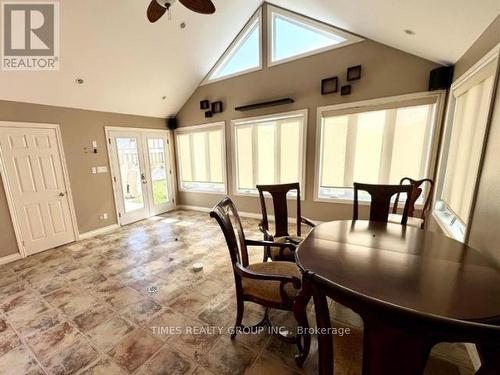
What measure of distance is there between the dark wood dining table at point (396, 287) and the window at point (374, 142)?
6.28ft

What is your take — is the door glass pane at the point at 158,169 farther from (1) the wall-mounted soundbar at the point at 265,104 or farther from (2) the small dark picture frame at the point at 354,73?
(2) the small dark picture frame at the point at 354,73

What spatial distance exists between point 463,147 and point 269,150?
291 centimetres

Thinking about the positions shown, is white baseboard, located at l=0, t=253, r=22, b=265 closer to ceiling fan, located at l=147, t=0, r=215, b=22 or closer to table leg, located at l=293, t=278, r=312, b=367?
ceiling fan, located at l=147, t=0, r=215, b=22

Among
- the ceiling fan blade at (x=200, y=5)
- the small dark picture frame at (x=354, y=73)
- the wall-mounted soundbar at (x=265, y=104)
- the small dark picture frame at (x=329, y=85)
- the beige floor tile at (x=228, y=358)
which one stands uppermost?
the ceiling fan blade at (x=200, y=5)

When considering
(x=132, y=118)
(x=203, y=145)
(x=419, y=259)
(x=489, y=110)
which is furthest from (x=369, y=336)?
(x=132, y=118)

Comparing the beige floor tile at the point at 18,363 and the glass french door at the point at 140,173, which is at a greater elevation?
the glass french door at the point at 140,173

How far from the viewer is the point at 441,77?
277cm

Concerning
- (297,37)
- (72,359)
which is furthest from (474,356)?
(297,37)

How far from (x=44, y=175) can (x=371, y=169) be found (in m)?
5.43

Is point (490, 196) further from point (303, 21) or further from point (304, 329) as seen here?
point (303, 21)

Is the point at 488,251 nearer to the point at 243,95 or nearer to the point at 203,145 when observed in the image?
the point at 243,95

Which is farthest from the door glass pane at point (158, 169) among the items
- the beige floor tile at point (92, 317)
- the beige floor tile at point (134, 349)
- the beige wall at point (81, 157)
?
the beige floor tile at point (134, 349)

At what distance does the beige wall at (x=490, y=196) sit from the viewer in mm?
Result: 1401

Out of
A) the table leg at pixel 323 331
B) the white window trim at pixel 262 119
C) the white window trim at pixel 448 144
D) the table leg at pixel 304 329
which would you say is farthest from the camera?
the white window trim at pixel 262 119
